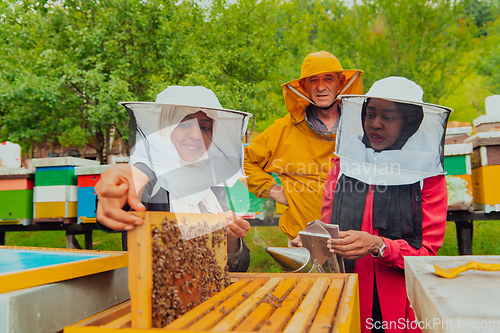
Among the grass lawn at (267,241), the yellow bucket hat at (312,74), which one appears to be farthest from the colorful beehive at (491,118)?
the yellow bucket hat at (312,74)

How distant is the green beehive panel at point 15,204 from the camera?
16.0 ft

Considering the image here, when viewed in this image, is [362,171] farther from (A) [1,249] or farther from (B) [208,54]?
(B) [208,54]

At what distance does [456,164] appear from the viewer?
3855 mm

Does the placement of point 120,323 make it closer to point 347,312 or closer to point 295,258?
point 347,312

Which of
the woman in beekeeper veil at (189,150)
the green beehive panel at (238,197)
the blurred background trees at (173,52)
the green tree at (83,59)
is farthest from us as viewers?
the blurred background trees at (173,52)

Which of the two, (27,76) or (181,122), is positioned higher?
(27,76)

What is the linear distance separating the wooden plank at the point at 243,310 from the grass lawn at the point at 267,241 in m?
3.32

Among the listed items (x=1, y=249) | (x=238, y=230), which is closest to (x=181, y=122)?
(x=238, y=230)

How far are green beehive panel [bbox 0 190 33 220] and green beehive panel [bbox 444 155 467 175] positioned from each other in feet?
17.4

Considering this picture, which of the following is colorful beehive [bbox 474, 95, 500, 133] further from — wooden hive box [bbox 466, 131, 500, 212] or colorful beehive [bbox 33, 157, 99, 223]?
colorful beehive [bbox 33, 157, 99, 223]

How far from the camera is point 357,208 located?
1999 millimetres

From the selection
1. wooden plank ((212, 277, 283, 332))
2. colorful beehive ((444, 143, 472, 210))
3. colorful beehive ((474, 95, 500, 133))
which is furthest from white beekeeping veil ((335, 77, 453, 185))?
colorful beehive ((474, 95, 500, 133))

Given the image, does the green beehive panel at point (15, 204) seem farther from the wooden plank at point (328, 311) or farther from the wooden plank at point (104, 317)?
the wooden plank at point (328, 311)

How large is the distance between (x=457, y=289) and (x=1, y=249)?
6.02 ft
